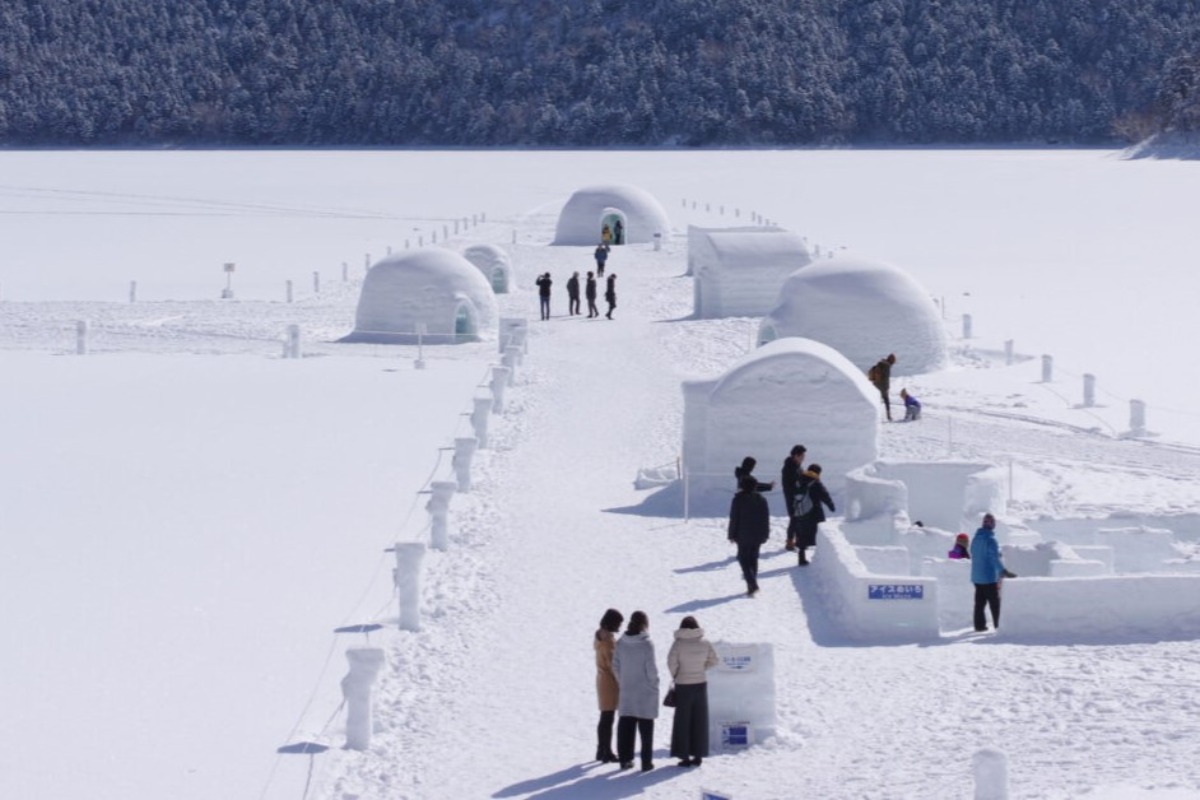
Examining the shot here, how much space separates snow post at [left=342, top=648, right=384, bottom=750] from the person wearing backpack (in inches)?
258

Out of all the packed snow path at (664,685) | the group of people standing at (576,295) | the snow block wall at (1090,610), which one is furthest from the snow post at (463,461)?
the group of people standing at (576,295)

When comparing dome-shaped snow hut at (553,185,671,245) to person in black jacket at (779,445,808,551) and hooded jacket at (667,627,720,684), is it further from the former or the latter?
hooded jacket at (667,627,720,684)

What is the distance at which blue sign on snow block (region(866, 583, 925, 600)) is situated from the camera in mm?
16109

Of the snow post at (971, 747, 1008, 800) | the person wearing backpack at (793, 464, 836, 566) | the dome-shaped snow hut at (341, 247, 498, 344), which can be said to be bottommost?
the snow post at (971, 747, 1008, 800)

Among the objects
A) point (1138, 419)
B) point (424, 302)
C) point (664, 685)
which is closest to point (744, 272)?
point (424, 302)

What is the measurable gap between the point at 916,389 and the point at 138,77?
4916 inches

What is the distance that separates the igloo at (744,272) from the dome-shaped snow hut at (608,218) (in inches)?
666

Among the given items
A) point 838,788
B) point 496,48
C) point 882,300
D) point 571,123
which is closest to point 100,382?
point 882,300

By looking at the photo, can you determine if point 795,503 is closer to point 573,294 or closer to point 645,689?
point 645,689

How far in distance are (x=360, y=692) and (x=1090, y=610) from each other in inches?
247

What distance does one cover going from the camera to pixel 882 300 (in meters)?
32.9

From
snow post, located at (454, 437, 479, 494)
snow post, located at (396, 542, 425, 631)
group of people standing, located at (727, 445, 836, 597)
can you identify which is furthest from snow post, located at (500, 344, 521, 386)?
snow post, located at (396, 542, 425, 631)

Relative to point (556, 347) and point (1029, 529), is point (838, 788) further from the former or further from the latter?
point (556, 347)

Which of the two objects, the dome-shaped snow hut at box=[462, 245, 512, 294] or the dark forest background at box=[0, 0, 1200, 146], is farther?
the dark forest background at box=[0, 0, 1200, 146]
